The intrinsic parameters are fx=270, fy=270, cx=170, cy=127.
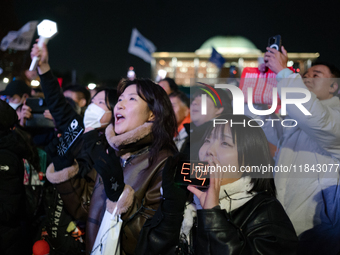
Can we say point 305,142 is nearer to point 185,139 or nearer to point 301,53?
point 185,139

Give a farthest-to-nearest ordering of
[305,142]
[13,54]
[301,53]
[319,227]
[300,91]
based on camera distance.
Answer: [301,53] < [13,54] < [305,142] < [319,227] < [300,91]

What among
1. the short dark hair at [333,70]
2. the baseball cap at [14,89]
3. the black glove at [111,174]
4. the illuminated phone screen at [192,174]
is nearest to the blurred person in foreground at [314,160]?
the short dark hair at [333,70]

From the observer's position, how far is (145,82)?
2104mm

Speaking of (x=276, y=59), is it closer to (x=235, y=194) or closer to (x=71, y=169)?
(x=235, y=194)

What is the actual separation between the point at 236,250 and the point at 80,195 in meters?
1.42

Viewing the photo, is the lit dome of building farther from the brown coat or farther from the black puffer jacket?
the black puffer jacket

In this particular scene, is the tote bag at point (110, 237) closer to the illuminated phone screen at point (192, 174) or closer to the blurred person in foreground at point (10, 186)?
the illuminated phone screen at point (192, 174)

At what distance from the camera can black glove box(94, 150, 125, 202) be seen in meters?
1.62

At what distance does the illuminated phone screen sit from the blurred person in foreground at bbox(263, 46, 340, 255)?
0.99 m

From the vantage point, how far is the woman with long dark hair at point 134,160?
1649 millimetres

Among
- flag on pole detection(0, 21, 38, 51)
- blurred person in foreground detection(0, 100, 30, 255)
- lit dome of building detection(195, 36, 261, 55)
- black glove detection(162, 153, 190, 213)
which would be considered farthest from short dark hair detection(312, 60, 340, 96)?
lit dome of building detection(195, 36, 261, 55)

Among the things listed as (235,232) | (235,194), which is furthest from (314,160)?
(235,232)

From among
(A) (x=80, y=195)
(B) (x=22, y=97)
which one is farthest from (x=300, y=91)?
(B) (x=22, y=97)

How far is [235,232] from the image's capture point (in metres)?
1.38
